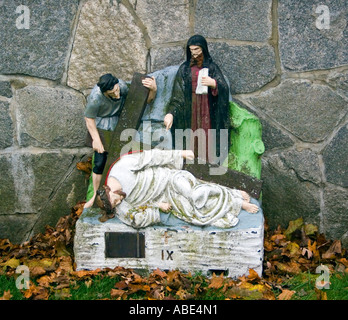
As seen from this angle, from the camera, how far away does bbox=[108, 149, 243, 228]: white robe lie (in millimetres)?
4223

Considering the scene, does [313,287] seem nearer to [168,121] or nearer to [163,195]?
[163,195]

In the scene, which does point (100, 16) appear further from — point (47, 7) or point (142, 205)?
point (142, 205)

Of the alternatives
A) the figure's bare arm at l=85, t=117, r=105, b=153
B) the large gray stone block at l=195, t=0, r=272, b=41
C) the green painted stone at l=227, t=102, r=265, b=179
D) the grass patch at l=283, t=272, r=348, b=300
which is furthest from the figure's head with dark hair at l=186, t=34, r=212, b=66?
the grass patch at l=283, t=272, r=348, b=300

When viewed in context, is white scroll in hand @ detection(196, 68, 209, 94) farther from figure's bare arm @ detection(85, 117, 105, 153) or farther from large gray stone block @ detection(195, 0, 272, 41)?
figure's bare arm @ detection(85, 117, 105, 153)

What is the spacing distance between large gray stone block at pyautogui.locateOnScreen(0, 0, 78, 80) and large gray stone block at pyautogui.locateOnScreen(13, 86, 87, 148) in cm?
15

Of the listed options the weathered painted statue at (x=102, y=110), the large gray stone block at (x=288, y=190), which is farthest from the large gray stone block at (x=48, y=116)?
the large gray stone block at (x=288, y=190)

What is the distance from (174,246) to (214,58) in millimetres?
1525

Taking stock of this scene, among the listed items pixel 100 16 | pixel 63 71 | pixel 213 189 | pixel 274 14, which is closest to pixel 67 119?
pixel 63 71

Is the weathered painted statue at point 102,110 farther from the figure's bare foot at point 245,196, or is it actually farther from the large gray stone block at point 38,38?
the figure's bare foot at point 245,196

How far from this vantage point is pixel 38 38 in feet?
15.8

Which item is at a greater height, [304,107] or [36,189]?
[304,107]

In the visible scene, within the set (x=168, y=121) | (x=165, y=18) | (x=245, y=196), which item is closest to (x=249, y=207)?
(x=245, y=196)

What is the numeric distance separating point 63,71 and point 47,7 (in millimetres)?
494

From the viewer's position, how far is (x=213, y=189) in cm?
430
